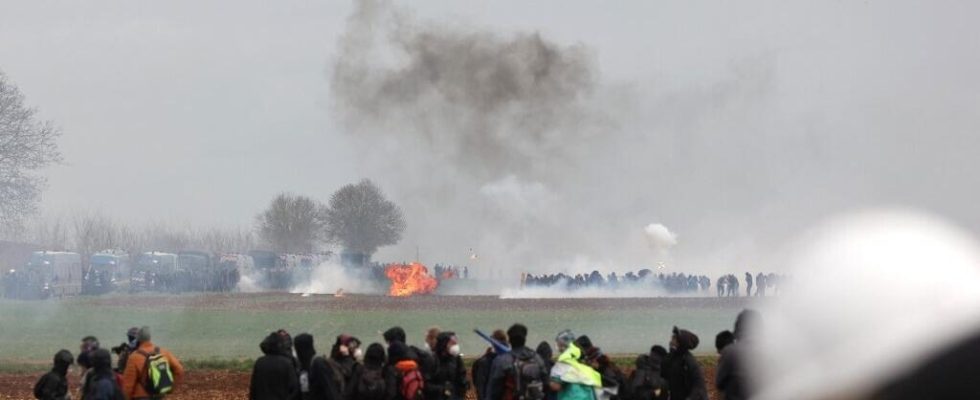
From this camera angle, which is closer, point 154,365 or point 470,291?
point 154,365

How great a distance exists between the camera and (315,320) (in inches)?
2344

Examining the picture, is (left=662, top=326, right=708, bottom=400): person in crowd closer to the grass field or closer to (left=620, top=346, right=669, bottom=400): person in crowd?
(left=620, top=346, right=669, bottom=400): person in crowd

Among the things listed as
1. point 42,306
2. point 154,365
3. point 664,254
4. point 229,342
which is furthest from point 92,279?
point 154,365

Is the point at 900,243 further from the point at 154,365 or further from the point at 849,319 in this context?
the point at 154,365

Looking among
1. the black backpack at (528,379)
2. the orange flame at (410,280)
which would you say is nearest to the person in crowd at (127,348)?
the black backpack at (528,379)

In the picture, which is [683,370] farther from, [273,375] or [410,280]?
[410,280]

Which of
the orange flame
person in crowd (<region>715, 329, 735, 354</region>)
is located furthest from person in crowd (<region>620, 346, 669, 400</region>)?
the orange flame

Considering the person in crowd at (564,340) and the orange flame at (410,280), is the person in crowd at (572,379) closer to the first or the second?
the person in crowd at (564,340)

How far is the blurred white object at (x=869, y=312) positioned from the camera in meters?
3.28

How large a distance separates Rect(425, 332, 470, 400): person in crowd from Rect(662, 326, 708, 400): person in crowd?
234 centimetres

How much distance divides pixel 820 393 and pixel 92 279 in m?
100

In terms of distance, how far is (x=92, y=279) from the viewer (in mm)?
100125

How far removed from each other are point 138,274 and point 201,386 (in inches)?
3157

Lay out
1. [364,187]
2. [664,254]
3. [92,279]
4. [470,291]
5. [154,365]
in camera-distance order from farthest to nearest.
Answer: [364,187]
[664,254]
[470,291]
[92,279]
[154,365]
